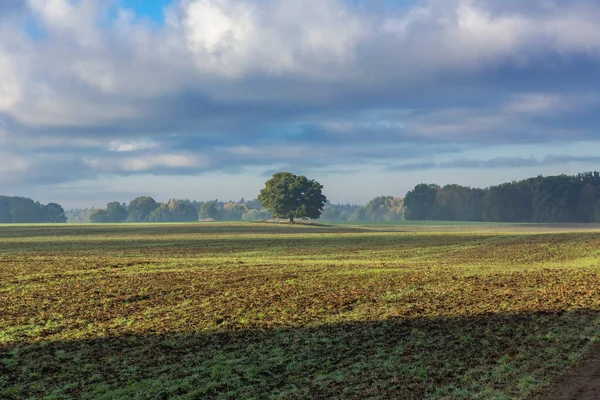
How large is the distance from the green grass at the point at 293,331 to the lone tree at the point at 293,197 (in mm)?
108153

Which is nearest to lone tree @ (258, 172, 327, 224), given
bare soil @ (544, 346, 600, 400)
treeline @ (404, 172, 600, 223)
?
treeline @ (404, 172, 600, 223)

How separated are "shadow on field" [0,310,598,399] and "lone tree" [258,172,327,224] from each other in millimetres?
126940

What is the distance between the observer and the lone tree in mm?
148375

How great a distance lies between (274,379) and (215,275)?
71.1ft

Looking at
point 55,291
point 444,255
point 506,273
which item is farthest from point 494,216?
point 55,291

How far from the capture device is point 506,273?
36438 mm

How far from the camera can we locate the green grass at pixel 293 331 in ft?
48.1

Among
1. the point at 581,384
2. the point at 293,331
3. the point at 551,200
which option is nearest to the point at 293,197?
the point at 551,200

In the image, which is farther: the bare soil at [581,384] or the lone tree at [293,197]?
the lone tree at [293,197]

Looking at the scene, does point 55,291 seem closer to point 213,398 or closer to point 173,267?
point 173,267

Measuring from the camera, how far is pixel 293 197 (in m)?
149

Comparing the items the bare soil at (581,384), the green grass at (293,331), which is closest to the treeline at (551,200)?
the green grass at (293,331)

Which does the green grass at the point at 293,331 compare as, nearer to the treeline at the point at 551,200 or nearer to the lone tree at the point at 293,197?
the lone tree at the point at 293,197

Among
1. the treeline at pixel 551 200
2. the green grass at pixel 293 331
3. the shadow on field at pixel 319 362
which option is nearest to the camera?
the shadow on field at pixel 319 362
